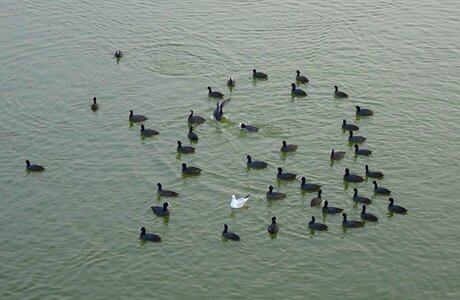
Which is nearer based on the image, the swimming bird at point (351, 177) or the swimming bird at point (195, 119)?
the swimming bird at point (351, 177)

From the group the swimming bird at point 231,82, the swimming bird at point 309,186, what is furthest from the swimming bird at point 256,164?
the swimming bird at point 231,82

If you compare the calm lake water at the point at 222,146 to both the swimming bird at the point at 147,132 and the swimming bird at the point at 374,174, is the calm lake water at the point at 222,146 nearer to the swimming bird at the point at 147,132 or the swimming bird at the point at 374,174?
the swimming bird at the point at 147,132

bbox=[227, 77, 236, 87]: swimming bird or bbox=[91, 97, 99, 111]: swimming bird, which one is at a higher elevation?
bbox=[227, 77, 236, 87]: swimming bird

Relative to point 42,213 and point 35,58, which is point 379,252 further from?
point 35,58

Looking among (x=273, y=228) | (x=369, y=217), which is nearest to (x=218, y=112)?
(x=273, y=228)

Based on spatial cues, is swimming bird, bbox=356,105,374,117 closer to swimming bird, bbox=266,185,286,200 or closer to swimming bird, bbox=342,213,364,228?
swimming bird, bbox=266,185,286,200

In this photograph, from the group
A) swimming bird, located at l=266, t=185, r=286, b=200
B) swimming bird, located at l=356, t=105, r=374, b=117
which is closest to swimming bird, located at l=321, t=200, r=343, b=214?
swimming bird, located at l=266, t=185, r=286, b=200

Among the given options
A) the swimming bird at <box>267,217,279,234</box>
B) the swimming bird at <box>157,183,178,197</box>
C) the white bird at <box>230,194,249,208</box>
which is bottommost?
the swimming bird at <box>157,183,178,197</box>

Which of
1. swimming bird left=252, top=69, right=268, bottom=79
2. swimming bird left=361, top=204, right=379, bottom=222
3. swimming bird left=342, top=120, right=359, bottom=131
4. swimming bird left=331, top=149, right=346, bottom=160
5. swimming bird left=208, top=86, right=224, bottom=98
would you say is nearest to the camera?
swimming bird left=361, top=204, right=379, bottom=222

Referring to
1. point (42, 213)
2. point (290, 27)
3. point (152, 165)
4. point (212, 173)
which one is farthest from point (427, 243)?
point (290, 27)
